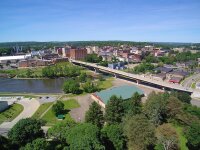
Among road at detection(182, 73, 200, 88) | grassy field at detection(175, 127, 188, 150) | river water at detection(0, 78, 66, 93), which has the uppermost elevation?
road at detection(182, 73, 200, 88)

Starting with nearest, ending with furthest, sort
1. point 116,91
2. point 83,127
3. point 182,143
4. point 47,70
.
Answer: point 83,127, point 182,143, point 116,91, point 47,70

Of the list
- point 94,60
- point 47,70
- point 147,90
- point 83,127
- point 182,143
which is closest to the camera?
point 83,127

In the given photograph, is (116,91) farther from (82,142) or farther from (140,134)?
(82,142)

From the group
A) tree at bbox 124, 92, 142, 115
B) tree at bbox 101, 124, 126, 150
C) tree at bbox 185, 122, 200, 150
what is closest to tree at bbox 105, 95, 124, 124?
tree at bbox 124, 92, 142, 115

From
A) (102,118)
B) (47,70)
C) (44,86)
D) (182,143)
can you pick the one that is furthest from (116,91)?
(47,70)

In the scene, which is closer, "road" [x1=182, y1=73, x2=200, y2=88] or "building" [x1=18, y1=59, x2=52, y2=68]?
"road" [x1=182, y1=73, x2=200, y2=88]

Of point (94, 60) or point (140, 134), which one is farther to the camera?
point (94, 60)

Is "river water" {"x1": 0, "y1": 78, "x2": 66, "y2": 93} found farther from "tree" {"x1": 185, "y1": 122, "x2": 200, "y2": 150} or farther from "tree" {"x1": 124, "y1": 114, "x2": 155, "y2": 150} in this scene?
"tree" {"x1": 185, "y1": 122, "x2": 200, "y2": 150}
